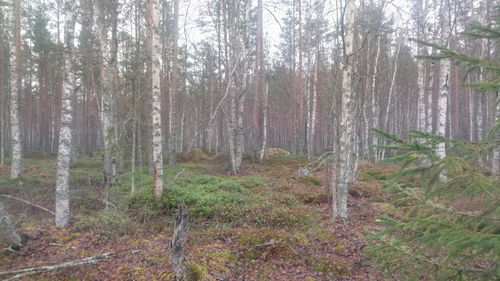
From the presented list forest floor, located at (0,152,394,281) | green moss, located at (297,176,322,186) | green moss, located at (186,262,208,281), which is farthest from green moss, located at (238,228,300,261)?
green moss, located at (297,176,322,186)

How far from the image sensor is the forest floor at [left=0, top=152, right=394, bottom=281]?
4645 mm

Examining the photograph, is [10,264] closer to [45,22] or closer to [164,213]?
[164,213]

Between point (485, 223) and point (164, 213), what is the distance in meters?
6.61

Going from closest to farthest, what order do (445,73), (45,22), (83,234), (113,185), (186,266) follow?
(186,266)
(83,234)
(445,73)
(113,185)
(45,22)

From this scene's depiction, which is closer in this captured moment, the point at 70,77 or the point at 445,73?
the point at 70,77

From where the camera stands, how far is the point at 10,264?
468 cm

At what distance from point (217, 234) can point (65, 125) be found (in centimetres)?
429

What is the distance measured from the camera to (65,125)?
21.3ft

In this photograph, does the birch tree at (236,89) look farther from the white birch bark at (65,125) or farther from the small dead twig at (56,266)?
the small dead twig at (56,266)

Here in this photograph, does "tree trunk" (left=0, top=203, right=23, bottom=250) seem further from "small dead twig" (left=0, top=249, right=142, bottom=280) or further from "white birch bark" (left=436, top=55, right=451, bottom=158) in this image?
A: "white birch bark" (left=436, top=55, right=451, bottom=158)

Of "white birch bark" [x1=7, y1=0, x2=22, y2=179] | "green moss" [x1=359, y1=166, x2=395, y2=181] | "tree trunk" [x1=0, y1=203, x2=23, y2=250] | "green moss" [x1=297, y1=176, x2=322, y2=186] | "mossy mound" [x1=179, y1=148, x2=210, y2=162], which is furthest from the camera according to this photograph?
"mossy mound" [x1=179, y1=148, x2=210, y2=162]

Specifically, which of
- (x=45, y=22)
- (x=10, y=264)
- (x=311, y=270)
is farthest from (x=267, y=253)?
(x=45, y=22)

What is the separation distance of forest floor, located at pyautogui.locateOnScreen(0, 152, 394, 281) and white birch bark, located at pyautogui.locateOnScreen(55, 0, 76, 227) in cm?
47

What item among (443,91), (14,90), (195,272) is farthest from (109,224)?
(443,91)
